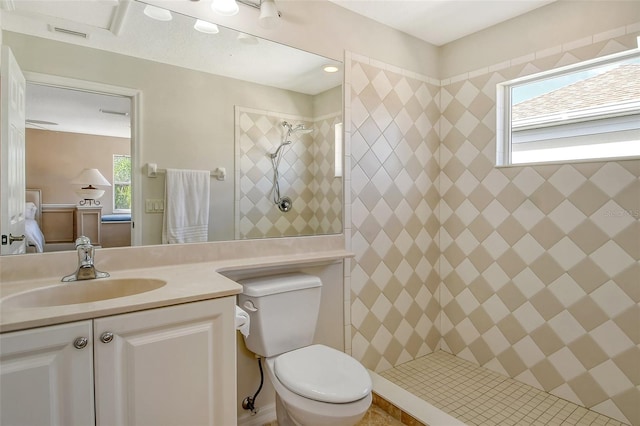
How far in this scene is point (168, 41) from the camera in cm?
163

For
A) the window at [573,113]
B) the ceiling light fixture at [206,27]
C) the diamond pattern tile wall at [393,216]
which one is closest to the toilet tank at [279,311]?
the diamond pattern tile wall at [393,216]

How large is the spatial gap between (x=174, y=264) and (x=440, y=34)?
2333 millimetres

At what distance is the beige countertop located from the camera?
0.95 metres

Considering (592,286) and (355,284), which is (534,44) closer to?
(592,286)

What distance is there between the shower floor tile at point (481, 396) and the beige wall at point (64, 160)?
2001mm

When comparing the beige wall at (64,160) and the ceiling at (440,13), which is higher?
the ceiling at (440,13)

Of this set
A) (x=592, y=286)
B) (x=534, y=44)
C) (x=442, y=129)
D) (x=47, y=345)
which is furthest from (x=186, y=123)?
(x=592, y=286)

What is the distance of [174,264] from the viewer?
1.62 m

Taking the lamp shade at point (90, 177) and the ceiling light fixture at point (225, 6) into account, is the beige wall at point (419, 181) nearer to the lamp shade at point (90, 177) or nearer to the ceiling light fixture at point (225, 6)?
the ceiling light fixture at point (225, 6)

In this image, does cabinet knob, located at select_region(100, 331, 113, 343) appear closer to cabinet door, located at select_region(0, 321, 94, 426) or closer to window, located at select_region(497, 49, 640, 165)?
cabinet door, located at select_region(0, 321, 94, 426)

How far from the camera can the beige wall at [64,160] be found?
1.36 metres

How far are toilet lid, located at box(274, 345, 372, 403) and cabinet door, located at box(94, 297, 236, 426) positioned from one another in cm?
28

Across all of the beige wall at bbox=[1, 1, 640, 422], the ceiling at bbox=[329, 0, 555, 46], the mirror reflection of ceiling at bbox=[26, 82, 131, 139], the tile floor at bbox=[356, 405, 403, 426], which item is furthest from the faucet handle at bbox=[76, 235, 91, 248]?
the ceiling at bbox=[329, 0, 555, 46]

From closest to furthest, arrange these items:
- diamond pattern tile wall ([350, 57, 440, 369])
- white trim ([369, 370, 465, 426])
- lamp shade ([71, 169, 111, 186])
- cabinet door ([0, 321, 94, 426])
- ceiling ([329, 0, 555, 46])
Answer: cabinet door ([0, 321, 94, 426])
lamp shade ([71, 169, 111, 186])
white trim ([369, 370, 465, 426])
ceiling ([329, 0, 555, 46])
diamond pattern tile wall ([350, 57, 440, 369])
